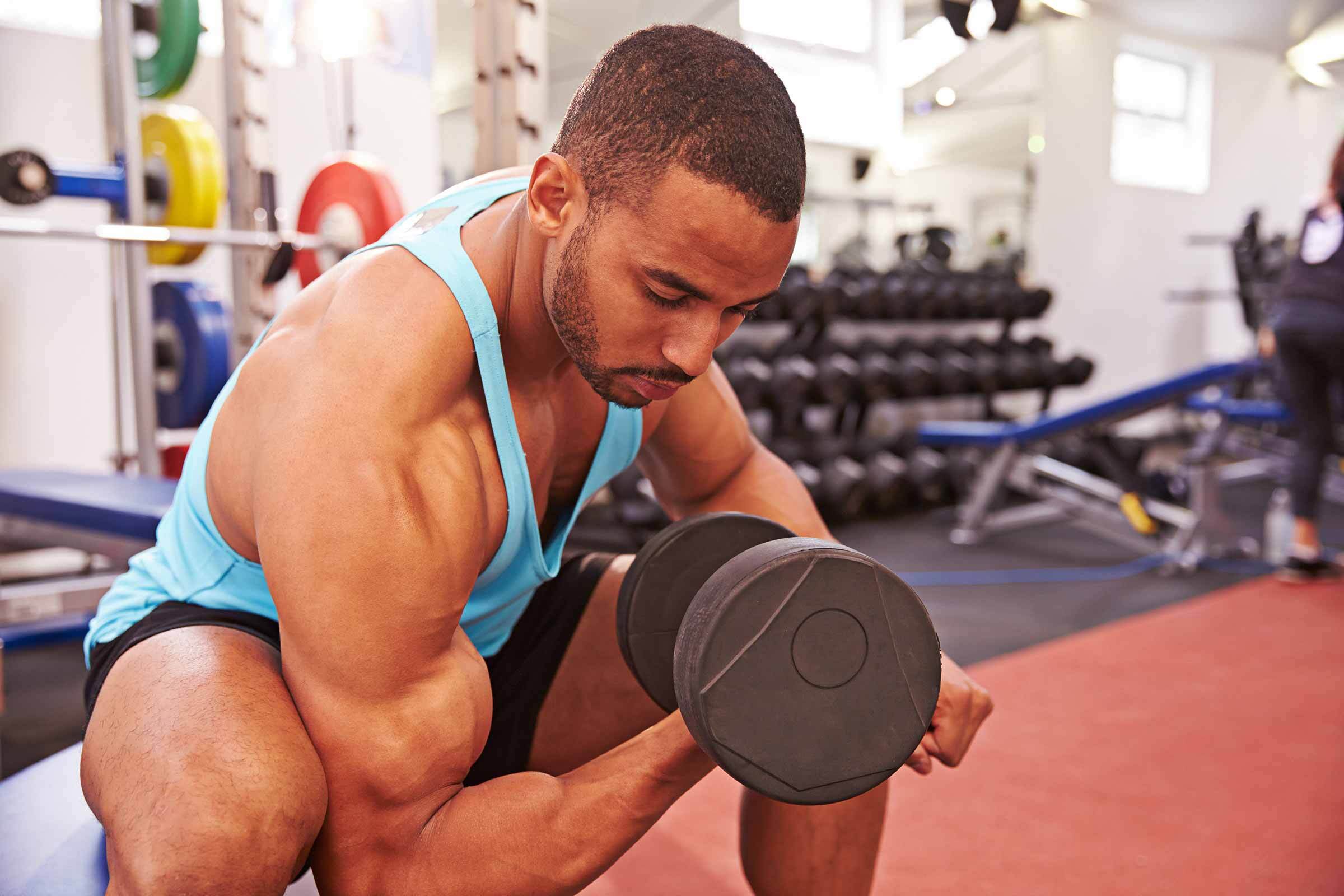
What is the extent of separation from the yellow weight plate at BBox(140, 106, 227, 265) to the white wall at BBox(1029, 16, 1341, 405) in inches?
193

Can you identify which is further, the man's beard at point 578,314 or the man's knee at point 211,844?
the man's beard at point 578,314

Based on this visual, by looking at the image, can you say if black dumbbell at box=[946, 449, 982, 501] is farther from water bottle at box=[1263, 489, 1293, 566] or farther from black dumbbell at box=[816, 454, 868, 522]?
water bottle at box=[1263, 489, 1293, 566]

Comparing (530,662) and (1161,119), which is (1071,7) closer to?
(1161,119)

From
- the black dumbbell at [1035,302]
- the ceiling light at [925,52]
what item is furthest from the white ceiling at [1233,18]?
the black dumbbell at [1035,302]

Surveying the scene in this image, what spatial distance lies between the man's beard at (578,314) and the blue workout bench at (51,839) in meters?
0.59

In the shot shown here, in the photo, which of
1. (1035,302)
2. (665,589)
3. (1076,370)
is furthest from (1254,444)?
(665,589)

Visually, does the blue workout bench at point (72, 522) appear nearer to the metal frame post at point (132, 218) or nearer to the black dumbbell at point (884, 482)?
the metal frame post at point (132, 218)

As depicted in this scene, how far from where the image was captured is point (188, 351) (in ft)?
9.73

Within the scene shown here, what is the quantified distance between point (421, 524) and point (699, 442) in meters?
0.44

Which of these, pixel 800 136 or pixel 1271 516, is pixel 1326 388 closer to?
pixel 1271 516

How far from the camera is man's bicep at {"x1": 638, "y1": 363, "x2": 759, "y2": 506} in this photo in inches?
44.8

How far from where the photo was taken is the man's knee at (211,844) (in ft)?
2.27

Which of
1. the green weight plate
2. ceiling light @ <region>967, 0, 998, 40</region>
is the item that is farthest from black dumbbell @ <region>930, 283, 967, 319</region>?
the green weight plate

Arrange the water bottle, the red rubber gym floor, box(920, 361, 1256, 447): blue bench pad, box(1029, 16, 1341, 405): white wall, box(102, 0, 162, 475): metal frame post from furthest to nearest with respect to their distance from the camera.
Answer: box(1029, 16, 1341, 405): white wall → the water bottle → box(920, 361, 1256, 447): blue bench pad → box(102, 0, 162, 475): metal frame post → the red rubber gym floor
